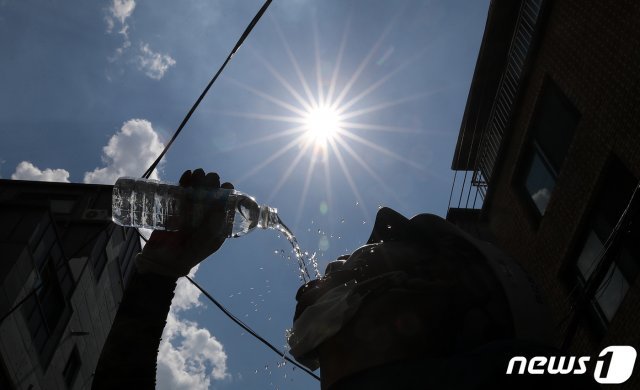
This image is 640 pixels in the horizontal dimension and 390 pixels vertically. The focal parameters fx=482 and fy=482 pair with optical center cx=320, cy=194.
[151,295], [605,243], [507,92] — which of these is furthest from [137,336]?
[507,92]

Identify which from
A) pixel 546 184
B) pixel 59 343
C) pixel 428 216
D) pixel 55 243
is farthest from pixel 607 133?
pixel 59 343

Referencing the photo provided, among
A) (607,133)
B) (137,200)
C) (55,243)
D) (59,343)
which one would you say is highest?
(55,243)

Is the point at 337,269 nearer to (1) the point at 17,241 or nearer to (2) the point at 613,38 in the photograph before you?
(2) the point at 613,38

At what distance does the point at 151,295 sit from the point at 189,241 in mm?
373

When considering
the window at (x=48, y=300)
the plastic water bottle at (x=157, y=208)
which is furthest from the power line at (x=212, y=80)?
the window at (x=48, y=300)

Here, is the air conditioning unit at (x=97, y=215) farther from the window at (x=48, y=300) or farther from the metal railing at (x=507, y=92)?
the metal railing at (x=507, y=92)

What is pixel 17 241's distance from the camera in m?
18.7

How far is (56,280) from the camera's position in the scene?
2106 centimetres

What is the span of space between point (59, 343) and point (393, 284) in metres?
23.1

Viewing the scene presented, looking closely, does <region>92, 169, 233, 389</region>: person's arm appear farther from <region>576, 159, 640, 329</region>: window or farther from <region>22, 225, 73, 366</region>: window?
<region>22, 225, 73, 366</region>: window

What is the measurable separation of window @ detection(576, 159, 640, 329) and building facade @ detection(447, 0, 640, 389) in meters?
0.02

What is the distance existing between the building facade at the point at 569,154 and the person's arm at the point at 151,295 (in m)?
4.34

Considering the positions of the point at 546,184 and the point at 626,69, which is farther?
the point at 546,184

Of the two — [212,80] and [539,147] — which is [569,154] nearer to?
[539,147]
